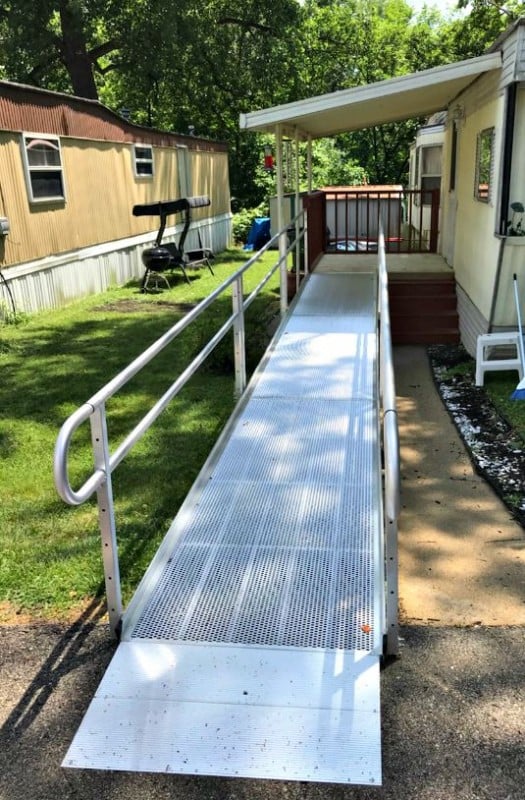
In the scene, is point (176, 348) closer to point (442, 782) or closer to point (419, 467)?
point (419, 467)

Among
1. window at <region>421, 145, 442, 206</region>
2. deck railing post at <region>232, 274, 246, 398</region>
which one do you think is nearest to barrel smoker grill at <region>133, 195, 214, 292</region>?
window at <region>421, 145, 442, 206</region>

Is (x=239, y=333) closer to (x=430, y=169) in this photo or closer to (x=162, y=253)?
(x=162, y=253)

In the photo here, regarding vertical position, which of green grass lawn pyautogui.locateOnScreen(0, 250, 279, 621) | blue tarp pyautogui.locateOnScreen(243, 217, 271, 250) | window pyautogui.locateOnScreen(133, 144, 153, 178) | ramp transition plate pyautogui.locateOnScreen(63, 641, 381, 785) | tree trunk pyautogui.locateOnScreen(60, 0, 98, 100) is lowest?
green grass lawn pyautogui.locateOnScreen(0, 250, 279, 621)

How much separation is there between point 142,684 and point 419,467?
296 cm

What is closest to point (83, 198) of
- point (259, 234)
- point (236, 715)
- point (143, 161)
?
point (143, 161)

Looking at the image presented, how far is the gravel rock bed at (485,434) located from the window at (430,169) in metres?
7.55

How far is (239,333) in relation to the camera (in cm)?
553

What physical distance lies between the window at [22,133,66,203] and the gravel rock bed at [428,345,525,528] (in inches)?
240

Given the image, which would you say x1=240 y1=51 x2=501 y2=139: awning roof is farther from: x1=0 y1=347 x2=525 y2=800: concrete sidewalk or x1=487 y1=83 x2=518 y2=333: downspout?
x1=0 y1=347 x2=525 y2=800: concrete sidewalk

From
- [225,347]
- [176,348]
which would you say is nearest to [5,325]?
[176,348]

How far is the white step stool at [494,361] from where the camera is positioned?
6504 mm

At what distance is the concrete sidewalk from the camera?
2.14 meters

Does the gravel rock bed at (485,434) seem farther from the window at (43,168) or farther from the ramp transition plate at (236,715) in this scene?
the window at (43,168)

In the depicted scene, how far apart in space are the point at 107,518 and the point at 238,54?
22.4 m
